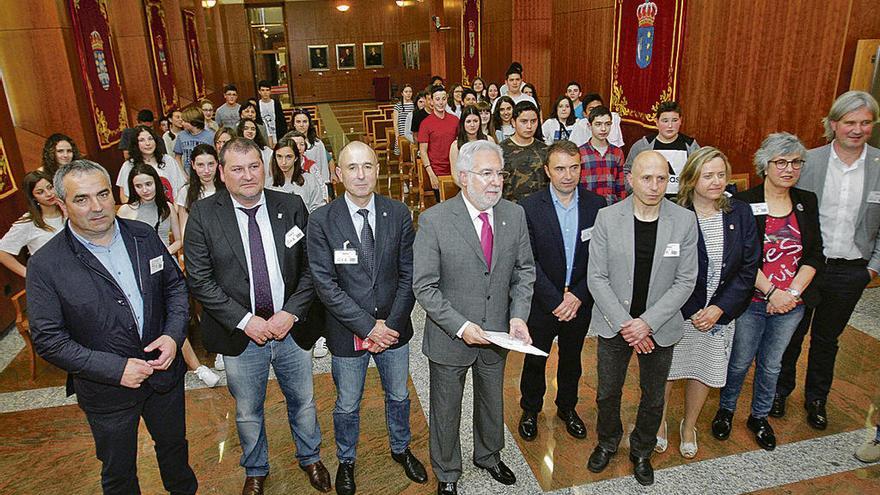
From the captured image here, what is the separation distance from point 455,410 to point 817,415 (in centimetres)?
217

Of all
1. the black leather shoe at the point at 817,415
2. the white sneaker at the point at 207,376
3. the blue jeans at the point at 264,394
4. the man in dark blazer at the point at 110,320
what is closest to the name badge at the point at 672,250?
the black leather shoe at the point at 817,415

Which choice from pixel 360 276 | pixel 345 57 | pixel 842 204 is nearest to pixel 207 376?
pixel 360 276

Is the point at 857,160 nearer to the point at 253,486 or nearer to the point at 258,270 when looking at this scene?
the point at 258,270

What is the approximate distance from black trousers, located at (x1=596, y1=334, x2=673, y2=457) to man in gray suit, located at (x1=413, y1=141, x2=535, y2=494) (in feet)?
1.66

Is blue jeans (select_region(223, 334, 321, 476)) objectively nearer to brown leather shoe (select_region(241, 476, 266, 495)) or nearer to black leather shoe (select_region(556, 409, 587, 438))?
brown leather shoe (select_region(241, 476, 266, 495))

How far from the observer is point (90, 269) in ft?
6.69

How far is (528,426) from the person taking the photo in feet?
9.95

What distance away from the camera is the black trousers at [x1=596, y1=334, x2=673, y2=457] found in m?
2.56

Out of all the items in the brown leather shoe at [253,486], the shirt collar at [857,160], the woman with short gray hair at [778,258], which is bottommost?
the brown leather shoe at [253,486]

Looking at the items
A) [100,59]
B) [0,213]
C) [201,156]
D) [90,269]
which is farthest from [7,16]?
[90,269]

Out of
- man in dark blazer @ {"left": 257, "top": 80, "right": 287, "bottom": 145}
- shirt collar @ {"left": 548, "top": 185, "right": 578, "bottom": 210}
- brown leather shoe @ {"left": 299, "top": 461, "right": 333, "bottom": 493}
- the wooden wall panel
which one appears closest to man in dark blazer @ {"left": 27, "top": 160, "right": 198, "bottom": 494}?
brown leather shoe @ {"left": 299, "top": 461, "right": 333, "bottom": 493}

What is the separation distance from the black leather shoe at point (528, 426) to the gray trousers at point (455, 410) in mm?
442

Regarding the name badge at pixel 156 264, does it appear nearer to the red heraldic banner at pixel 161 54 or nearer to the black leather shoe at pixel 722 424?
the black leather shoe at pixel 722 424

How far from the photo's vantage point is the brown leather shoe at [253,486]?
2621mm
